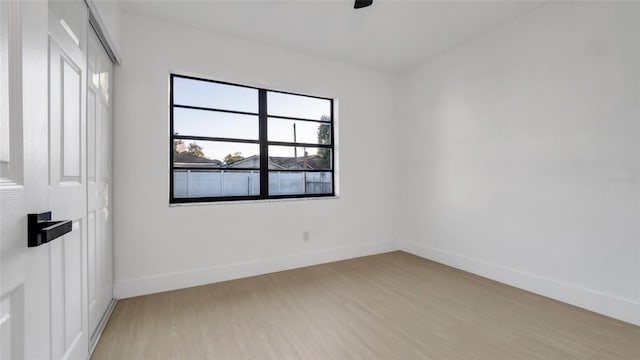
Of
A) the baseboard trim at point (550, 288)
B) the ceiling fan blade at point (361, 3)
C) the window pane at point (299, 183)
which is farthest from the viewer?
the window pane at point (299, 183)

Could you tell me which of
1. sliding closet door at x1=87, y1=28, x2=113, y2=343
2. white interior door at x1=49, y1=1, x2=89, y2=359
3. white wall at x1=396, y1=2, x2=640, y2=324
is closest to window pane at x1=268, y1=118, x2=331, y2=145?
white wall at x1=396, y1=2, x2=640, y2=324

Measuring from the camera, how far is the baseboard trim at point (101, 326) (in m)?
1.88

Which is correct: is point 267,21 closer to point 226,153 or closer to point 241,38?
point 241,38

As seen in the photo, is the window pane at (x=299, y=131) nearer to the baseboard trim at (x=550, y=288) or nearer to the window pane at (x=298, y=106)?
the window pane at (x=298, y=106)

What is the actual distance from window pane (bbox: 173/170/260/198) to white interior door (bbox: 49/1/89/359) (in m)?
1.40

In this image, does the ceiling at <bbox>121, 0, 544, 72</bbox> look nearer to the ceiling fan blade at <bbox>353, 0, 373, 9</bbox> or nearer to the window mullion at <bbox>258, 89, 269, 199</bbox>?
the ceiling fan blade at <bbox>353, 0, 373, 9</bbox>

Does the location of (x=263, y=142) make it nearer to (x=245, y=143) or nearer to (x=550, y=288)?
(x=245, y=143)

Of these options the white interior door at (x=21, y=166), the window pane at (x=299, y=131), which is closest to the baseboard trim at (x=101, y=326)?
the white interior door at (x=21, y=166)

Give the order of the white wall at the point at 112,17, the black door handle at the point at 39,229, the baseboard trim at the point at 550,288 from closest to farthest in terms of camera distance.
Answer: the black door handle at the point at 39,229 → the white wall at the point at 112,17 → the baseboard trim at the point at 550,288

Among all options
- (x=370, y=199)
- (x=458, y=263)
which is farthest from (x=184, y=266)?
(x=458, y=263)

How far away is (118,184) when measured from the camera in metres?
2.66

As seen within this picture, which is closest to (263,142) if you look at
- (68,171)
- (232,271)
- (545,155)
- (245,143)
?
(245,143)

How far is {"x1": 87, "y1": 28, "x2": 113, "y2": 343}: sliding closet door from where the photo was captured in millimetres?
1875

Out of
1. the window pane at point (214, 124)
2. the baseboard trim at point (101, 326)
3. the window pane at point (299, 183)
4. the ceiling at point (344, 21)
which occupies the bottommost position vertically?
the baseboard trim at point (101, 326)
